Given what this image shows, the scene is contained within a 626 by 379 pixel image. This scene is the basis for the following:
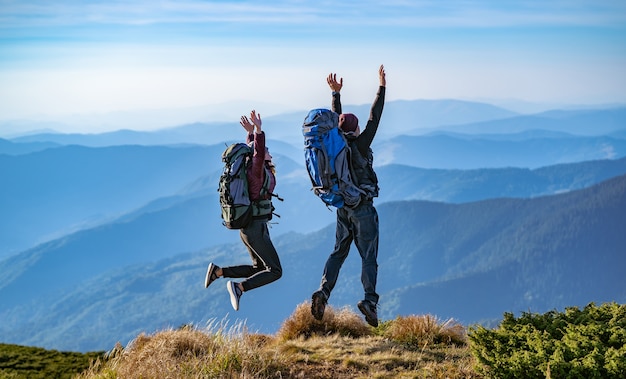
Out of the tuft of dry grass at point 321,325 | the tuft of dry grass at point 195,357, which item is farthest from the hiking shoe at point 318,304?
the tuft of dry grass at point 321,325

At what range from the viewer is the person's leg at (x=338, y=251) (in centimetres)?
1088

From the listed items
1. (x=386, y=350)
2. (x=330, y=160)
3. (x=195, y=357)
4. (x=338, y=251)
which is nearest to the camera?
(x=195, y=357)

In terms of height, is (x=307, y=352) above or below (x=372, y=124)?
below

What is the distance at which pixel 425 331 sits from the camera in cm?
1186

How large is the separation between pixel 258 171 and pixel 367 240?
1.93 m

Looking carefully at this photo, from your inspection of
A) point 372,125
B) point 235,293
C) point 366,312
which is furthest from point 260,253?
point 372,125

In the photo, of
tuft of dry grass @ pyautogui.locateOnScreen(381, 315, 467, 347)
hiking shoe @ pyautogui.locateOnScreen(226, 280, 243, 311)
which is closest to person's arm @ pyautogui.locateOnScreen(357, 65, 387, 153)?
hiking shoe @ pyautogui.locateOnScreen(226, 280, 243, 311)

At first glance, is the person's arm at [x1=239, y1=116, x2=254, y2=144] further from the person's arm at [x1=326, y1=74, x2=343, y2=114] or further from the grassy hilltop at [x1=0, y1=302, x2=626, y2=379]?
the grassy hilltop at [x1=0, y1=302, x2=626, y2=379]

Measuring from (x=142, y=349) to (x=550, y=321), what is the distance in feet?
19.4

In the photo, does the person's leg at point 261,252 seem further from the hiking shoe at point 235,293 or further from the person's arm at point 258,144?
the person's arm at point 258,144

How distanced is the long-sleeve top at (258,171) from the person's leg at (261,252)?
0.43 metres

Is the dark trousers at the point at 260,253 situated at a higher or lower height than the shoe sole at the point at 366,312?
higher

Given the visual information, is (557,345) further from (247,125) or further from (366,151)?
(247,125)

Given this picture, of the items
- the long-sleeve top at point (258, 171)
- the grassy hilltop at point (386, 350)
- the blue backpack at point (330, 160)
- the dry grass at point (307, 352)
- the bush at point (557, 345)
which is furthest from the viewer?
the long-sleeve top at point (258, 171)
